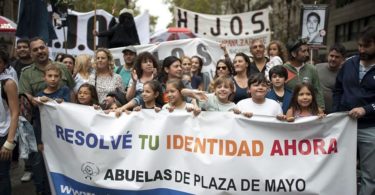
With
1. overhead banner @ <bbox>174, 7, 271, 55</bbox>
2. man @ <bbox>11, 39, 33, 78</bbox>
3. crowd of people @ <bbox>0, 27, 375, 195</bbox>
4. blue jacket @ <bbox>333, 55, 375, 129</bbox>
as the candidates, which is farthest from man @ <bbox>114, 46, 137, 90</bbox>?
overhead banner @ <bbox>174, 7, 271, 55</bbox>

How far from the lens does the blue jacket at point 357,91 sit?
466 cm

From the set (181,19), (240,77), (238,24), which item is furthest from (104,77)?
(181,19)

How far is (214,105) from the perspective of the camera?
5.01 m

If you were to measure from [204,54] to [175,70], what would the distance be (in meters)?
3.65

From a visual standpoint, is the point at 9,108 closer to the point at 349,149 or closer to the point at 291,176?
the point at 291,176

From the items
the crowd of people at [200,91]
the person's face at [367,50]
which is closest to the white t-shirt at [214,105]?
the crowd of people at [200,91]

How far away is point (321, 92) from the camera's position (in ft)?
19.3

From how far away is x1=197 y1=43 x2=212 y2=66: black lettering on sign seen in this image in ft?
31.0

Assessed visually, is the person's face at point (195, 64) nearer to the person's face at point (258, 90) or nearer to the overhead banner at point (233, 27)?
the person's face at point (258, 90)

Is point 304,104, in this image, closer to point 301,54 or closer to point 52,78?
point 301,54

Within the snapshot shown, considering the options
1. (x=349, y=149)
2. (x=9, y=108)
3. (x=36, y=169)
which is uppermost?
(x=9, y=108)

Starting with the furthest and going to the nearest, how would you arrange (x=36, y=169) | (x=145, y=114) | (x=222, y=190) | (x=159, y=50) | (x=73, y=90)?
(x=159, y=50), (x=73, y=90), (x=36, y=169), (x=145, y=114), (x=222, y=190)

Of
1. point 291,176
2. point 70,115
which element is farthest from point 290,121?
point 70,115

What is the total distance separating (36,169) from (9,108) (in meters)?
0.89
